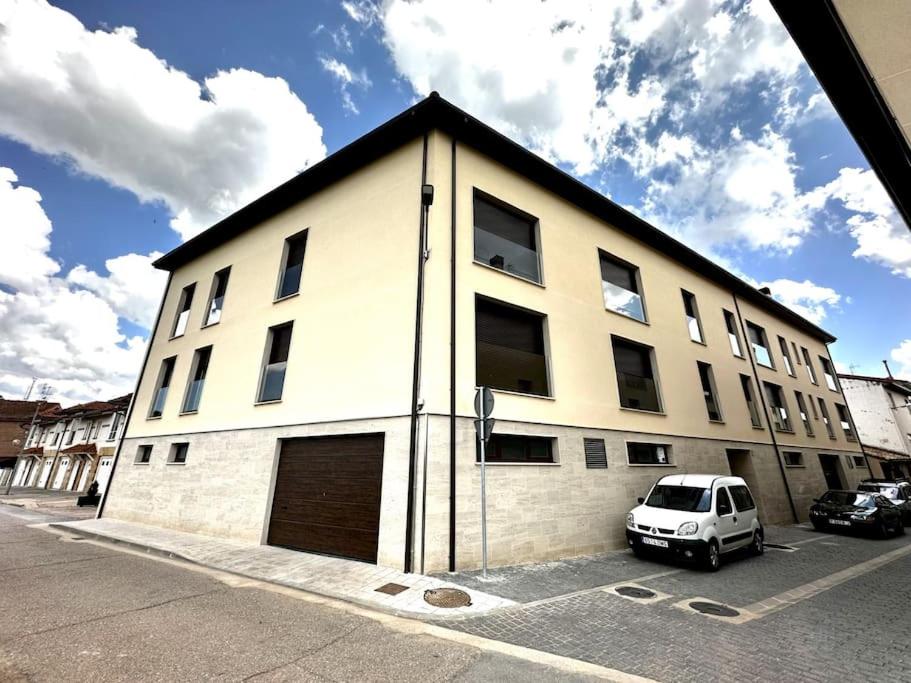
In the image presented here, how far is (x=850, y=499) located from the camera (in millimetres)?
12922

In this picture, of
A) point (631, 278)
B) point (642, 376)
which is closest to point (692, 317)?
point (631, 278)

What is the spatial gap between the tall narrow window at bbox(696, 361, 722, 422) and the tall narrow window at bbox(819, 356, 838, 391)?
15.5 m

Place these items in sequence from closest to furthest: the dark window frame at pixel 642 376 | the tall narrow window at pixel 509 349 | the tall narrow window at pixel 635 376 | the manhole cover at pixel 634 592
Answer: the manhole cover at pixel 634 592, the tall narrow window at pixel 509 349, the dark window frame at pixel 642 376, the tall narrow window at pixel 635 376

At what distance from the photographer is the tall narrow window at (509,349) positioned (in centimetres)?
848

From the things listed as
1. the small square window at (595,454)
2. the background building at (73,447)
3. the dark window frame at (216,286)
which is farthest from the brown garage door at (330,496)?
the background building at (73,447)

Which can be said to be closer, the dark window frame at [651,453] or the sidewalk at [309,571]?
the sidewalk at [309,571]

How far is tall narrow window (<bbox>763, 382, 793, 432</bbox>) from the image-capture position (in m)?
16.9

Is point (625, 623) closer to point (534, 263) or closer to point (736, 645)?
point (736, 645)

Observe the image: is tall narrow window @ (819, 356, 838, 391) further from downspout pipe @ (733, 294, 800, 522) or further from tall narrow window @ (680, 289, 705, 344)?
tall narrow window @ (680, 289, 705, 344)

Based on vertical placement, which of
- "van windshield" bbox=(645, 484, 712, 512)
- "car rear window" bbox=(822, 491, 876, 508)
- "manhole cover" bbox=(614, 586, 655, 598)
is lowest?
"manhole cover" bbox=(614, 586, 655, 598)

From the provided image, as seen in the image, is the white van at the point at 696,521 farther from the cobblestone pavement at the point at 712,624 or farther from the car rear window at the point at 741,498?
the cobblestone pavement at the point at 712,624

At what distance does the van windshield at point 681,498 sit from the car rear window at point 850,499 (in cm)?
931

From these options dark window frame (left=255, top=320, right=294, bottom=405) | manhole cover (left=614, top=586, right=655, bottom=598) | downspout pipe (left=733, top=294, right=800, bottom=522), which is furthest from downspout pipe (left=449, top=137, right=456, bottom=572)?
downspout pipe (left=733, top=294, right=800, bottom=522)

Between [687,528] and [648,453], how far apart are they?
379 centimetres
